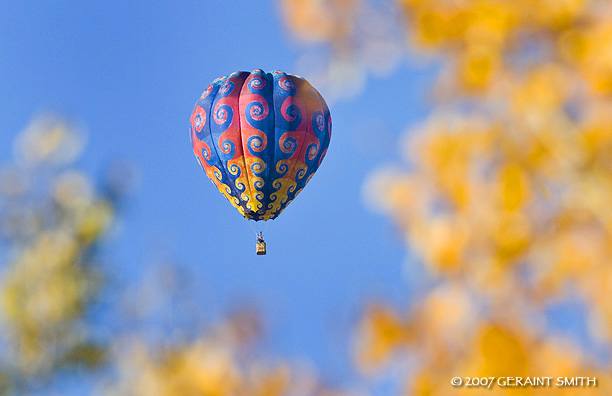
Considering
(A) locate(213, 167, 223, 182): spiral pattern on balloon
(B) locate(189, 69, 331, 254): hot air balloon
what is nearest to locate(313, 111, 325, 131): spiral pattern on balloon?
(B) locate(189, 69, 331, 254): hot air balloon

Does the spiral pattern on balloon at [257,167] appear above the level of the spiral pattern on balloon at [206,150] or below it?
below

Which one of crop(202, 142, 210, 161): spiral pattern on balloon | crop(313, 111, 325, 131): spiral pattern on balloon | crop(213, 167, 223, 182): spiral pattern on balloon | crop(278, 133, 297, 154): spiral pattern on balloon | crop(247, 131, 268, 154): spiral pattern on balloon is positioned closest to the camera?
crop(247, 131, 268, 154): spiral pattern on balloon

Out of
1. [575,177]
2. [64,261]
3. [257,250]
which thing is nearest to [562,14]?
[575,177]

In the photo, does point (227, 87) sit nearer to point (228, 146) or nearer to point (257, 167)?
point (228, 146)

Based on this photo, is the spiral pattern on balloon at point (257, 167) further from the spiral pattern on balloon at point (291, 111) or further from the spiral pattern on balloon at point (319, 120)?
the spiral pattern on balloon at point (319, 120)

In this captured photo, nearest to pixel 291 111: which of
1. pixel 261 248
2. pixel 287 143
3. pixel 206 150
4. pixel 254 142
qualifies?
pixel 287 143

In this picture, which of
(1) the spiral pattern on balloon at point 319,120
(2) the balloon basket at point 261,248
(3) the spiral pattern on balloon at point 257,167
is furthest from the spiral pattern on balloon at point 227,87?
(2) the balloon basket at point 261,248

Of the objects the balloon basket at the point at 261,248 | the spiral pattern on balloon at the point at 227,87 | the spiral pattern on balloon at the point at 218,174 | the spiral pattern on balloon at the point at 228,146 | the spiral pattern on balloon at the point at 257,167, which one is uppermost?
the spiral pattern on balloon at the point at 227,87

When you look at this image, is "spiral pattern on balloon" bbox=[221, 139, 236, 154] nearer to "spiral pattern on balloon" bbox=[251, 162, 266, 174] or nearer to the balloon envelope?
the balloon envelope
